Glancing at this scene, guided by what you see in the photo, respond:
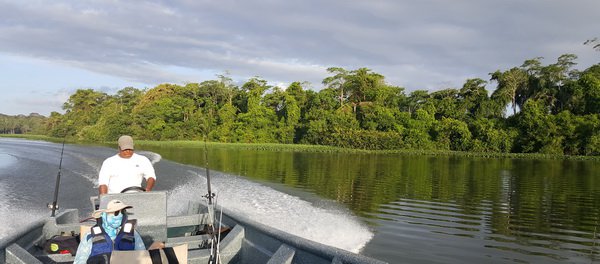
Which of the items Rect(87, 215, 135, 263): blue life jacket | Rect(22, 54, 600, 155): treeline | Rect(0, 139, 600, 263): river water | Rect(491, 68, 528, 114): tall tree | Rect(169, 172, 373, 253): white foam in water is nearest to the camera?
Rect(87, 215, 135, 263): blue life jacket

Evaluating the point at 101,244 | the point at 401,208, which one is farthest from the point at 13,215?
the point at 401,208

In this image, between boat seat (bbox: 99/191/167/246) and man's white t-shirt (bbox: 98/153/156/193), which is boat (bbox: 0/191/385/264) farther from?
man's white t-shirt (bbox: 98/153/156/193)

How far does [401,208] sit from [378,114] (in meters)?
46.9

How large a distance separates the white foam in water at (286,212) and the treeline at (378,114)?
40725 millimetres

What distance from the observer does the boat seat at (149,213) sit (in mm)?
5207

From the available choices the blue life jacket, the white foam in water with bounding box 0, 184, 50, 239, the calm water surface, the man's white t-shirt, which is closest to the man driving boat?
the man's white t-shirt

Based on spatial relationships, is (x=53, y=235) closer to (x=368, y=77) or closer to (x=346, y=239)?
(x=346, y=239)

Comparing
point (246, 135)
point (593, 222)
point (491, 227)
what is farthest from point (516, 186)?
point (246, 135)

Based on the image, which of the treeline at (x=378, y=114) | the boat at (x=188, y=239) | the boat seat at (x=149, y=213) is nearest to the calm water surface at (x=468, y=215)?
the boat at (x=188, y=239)

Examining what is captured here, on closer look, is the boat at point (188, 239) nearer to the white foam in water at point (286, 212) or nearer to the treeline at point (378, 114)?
the white foam in water at point (286, 212)

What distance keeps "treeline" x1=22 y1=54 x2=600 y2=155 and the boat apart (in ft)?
156

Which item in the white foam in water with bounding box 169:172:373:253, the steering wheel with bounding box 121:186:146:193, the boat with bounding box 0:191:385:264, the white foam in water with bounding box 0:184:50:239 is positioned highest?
the steering wheel with bounding box 121:186:146:193

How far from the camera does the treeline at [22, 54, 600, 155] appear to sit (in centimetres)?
4916

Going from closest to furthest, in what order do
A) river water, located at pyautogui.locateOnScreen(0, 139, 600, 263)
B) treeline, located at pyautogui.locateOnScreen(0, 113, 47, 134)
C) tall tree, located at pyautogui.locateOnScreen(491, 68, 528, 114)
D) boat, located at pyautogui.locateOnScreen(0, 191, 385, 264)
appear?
boat, located at pyautogui.locateOnScreen(0, 191, 385, 264), river water, located at pyautogui.locateOnScreen(0, 139, 600, 263), tall tree, located at pyautogui.locateOnScreen(491, 68, 528, 114), treeline, located at pyautogui.locateOnScreen(0, 113, 47, 134)
